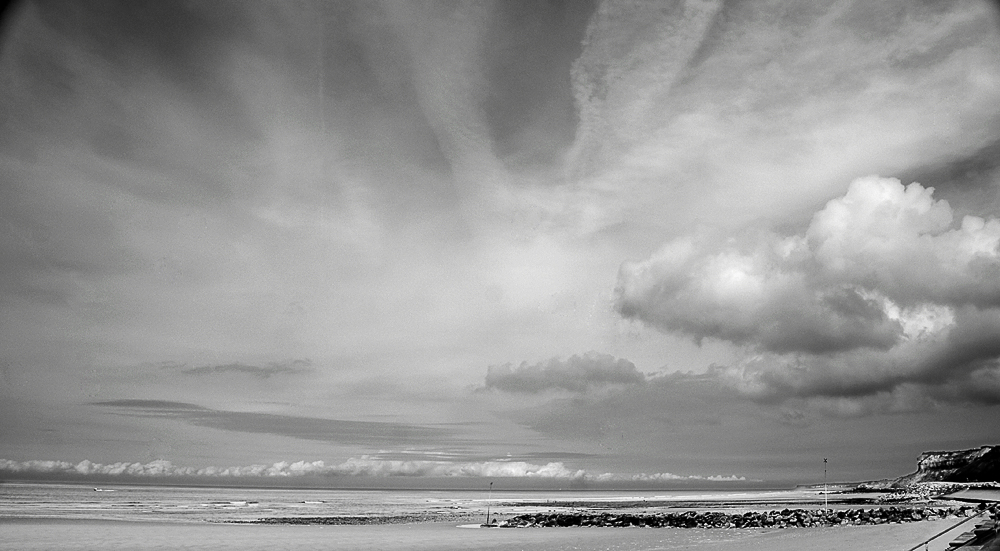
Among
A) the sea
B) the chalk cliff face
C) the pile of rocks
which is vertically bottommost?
the chalk cliff face

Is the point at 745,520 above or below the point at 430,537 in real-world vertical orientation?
below

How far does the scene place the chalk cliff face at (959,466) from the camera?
120062 millimetres

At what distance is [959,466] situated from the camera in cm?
13362

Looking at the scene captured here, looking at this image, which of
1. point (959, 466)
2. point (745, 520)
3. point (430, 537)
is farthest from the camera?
point (959, 466)

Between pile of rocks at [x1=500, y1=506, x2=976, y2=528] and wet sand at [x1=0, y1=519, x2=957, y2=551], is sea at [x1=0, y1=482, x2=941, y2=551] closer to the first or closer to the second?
wet sand at [x1=0, y1=519, x2=957, y2=551]

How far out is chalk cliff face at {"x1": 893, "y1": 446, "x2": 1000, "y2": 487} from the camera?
394 feet

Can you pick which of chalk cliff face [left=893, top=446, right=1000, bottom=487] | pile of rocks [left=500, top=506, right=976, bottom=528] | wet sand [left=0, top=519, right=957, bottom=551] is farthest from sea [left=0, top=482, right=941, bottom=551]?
chalk cliff face [left=893, top=446, right=1000, bottom=487]

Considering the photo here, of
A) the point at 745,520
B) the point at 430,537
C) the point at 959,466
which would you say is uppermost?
the point at 430,537

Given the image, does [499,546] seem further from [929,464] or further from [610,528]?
[929,464]

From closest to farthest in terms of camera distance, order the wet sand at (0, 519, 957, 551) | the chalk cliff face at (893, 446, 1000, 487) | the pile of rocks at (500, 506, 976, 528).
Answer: the wet sand at (0, 519, 957, 551)
the pile of rocks at (500, 506, 976, 528)
the chalk cliff face at (893, 446, 1000, 487)

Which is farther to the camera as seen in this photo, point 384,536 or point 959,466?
point 959,466

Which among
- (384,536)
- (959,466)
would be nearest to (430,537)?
(384,536)

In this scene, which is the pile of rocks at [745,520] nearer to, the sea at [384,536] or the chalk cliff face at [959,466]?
the sea at [384,536]

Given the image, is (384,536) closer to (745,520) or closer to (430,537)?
(430,537)
